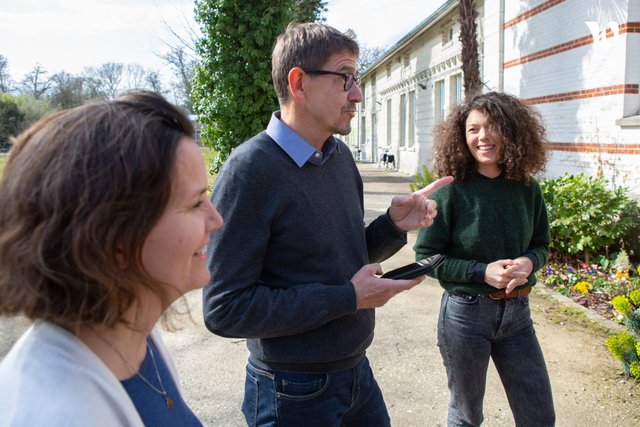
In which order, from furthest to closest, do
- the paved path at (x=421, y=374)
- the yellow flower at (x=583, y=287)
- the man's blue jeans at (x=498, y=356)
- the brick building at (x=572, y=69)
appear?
the brick building at (x=572, y=69) < the yellow flower at (x=583, y=287) < the paved path at (x=421, y=374) < the man's blue jeans at (x=498, y=356)

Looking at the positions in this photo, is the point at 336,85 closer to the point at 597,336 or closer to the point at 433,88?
the point at 597,336

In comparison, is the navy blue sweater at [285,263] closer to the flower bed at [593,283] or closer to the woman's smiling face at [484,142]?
the woman's smiling face at [484,142]

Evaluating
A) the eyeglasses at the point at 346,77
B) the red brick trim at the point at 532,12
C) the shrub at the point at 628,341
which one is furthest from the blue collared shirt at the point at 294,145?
the red brick trim at the point at 532,12

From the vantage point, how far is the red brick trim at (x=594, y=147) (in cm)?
751

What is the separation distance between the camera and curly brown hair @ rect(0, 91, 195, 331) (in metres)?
0.86

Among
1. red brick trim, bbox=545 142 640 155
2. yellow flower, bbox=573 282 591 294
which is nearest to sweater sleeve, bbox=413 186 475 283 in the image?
yellow flower, bbox=573 282 591 294

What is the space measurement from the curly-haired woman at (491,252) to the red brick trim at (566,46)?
20.0 ft

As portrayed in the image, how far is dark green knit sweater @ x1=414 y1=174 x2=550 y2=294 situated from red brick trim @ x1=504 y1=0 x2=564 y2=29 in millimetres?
8288

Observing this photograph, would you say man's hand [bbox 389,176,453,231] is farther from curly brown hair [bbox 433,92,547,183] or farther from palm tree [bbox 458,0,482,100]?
palm tree [bbox 458,0,482,100]

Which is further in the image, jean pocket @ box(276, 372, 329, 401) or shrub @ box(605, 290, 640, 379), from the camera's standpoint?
shrub @ box(605, 290, 640, 379)

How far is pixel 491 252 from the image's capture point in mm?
2570

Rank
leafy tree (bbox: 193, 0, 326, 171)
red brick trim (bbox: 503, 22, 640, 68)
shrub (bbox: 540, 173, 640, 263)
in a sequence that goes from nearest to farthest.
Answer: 1. shrub (bbox: 540, 173, 640, 263)
2. red brick trim (bbox: 503, 22, 640, 68)
3. leafy tree (bbox: 193, 0, 326, 171)

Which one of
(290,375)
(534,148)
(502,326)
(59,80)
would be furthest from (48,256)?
(59,80)

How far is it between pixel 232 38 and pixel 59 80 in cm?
4957
